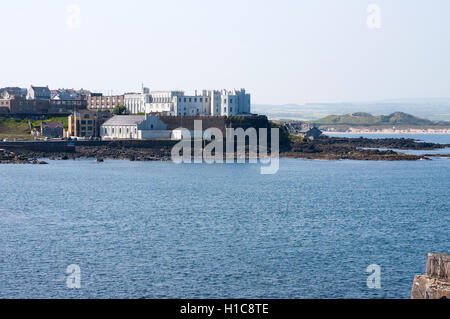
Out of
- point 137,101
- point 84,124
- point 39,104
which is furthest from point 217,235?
point 39,104

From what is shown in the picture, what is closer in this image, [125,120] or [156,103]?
[125,120]

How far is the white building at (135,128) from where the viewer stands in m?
107

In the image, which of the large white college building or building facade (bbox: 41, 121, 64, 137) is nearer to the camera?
building facade (bbox: 41, 121, 64, 137)

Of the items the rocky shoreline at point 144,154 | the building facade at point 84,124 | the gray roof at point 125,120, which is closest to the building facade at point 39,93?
the building facade at point 84,124

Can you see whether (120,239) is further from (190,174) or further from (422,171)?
(422,171)

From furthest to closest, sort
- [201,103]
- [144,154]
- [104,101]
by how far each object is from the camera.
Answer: [104,101] → [201,103] → [144,154]

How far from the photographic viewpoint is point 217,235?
3453 cm

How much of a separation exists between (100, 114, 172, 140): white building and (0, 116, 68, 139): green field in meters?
12.0

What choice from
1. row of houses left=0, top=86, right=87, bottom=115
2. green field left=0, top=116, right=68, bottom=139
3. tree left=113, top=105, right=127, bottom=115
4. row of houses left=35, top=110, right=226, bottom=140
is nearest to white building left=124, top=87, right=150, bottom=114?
tree left=113, top=105, right=127, bottom=115

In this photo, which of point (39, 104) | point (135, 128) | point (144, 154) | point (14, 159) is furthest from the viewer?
point (39, 104)

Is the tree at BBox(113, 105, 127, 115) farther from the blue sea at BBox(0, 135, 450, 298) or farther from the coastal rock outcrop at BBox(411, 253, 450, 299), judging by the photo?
the coastal rock outcrop at BBox(411, 253, 450, 299)

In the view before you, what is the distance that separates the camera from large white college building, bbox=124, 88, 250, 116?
4793 inches

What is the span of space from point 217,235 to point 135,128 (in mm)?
75042

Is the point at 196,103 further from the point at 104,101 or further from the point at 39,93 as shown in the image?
the point at 39,93
